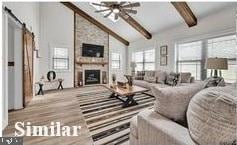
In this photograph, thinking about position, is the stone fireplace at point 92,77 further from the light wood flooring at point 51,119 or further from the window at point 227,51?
the window at point 227,51

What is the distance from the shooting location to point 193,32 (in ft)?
15.8

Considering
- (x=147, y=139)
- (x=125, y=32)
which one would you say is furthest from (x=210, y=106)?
(x=125, y=32)

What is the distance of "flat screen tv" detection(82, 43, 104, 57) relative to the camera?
7.13 meters

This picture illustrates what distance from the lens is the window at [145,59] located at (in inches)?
274

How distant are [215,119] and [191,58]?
482cm

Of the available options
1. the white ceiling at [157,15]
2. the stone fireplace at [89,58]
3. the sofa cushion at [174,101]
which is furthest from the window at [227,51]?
the stone fireplace at [89,58]

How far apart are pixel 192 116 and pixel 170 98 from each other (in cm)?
29

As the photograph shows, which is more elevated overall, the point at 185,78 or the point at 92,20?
the point at 92,20

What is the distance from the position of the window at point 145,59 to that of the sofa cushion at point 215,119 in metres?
6.14

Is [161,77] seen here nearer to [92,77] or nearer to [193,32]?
[193,32]

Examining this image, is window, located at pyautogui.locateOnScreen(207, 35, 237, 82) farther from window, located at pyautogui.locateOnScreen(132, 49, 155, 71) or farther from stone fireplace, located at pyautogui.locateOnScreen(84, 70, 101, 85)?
stone fireplace, located at pyautogui.locateOnScreen(84, 70, 101, 85)

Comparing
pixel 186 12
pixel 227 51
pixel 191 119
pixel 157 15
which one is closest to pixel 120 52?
pixel 157 15

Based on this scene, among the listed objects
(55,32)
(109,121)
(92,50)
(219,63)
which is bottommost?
(109,121)

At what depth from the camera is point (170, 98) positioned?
122 centimetres
